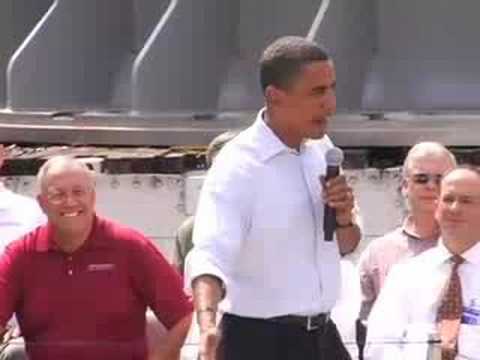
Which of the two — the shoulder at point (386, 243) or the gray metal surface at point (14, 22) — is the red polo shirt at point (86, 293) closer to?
the shoulder at point (386, 243)

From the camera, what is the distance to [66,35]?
12812mm

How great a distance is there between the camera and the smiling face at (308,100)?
15.3ft

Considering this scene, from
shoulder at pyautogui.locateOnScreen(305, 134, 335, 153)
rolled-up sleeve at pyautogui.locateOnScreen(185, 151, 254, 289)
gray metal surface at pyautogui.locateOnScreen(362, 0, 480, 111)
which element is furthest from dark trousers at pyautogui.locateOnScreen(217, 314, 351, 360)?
gray metal surface at pyautogui.locateOnScreen(362, 0, 480, 111)

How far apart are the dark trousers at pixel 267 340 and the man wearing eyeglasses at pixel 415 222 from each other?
124cm

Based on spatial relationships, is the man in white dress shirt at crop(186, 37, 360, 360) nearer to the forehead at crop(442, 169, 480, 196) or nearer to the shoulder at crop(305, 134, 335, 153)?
the shoulder at crop(305, 134, 335, 153)

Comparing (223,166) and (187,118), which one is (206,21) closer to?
(187,118)

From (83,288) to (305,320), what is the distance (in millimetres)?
1172

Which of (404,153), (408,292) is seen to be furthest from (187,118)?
(408,292)

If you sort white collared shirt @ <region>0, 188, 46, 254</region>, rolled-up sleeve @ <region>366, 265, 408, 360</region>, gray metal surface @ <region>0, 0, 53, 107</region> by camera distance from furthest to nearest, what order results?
gray metal surface @ <region>0, 0, 53, 107</region>
white collared shirt @ <region>0, 188, 46, 254</region>
rolled-up sleeve @ <region>366, 265, 408, 360</region>

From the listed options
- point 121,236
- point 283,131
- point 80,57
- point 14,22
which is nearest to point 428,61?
point 80,57

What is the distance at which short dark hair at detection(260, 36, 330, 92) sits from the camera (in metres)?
4.65

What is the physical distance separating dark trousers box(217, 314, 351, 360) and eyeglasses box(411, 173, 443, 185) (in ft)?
4.61

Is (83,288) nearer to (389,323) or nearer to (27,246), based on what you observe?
(27,246)

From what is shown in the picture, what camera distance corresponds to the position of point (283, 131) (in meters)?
4.77
